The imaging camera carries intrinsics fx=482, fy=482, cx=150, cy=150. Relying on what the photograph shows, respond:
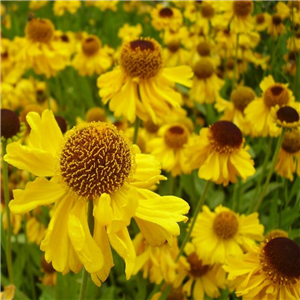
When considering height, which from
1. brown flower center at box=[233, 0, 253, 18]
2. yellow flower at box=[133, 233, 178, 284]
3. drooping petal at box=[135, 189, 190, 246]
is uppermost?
brown flower center at box=[233, 0, 253, 18]

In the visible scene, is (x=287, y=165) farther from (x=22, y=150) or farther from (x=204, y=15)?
(x=204, y=15)

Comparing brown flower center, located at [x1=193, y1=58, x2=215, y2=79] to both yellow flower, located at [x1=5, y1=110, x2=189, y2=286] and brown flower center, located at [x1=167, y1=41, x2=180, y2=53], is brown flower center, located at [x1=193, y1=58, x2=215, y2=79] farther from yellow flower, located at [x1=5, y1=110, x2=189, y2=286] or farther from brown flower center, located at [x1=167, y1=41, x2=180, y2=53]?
yellow flower, located at [x1=5, y1=110, x2=189, y2=286]

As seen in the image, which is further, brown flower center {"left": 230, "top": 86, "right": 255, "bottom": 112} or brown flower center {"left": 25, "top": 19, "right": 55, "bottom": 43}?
brown flower center {"left": 25, "top": 19, "right": 55, "bottom": 43}

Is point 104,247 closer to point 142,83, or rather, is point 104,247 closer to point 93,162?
point 93,162

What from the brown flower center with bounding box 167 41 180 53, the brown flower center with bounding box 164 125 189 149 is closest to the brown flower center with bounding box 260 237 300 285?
the brown flower center with bounding box 164 125 189 149

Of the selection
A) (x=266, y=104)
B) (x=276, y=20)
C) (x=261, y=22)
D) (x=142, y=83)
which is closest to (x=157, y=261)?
(x=142, y=83)

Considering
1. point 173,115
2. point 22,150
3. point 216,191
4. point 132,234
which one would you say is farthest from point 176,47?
point 22,150
